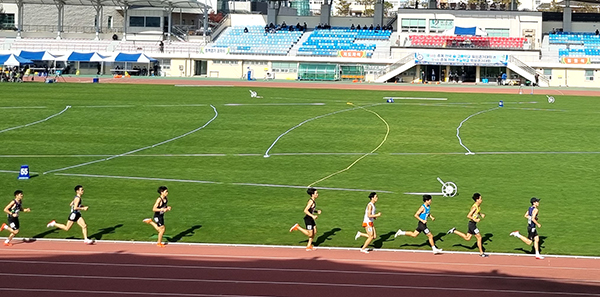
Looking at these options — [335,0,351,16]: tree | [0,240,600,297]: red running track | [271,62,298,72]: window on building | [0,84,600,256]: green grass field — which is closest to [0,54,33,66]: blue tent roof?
[0,84,600,256]: green grass field

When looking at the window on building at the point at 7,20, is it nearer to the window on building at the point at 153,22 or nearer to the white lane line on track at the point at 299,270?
the window on building at the point at 153,22

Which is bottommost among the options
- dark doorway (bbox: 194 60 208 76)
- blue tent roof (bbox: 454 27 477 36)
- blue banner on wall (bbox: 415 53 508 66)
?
dark doorway (bbox: 194 60 208 76)

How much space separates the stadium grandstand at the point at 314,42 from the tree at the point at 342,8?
40.4m

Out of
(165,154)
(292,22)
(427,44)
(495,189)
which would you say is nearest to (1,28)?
(292,22)

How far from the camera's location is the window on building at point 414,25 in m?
91.9

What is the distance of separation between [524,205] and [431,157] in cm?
832

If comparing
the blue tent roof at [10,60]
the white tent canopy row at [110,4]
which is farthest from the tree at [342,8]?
the blue tent roof at [10,60]

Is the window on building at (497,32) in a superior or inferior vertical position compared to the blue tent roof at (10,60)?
superior

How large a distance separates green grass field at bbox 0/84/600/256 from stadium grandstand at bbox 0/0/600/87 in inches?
1130

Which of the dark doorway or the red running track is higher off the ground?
the dark doorway

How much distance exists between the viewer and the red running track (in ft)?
56.1

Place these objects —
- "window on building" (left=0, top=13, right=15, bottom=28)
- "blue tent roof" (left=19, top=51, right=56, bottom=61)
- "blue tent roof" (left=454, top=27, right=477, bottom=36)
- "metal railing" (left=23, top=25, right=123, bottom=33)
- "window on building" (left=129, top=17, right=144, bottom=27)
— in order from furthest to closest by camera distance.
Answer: "window on building" (left=129, top=17, right=144, bottom=27) → "window on building" (left=0, top=13, right=15, bottom=28) → "metal railing" (left=23, top=25, right=123, bottom=33) → "blue tent roof" (left=454, top=27, right=477, bottom=36) → "blue tent roof" (left=19, top=51, right=56, bottom=61)

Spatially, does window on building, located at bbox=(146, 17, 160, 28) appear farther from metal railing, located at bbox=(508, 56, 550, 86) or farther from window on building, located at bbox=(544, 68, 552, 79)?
window on building, located at bbox=(544, 68, 552, 79)

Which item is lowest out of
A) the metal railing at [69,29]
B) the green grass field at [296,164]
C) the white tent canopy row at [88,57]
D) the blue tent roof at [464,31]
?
the green grass field at [296,164]
